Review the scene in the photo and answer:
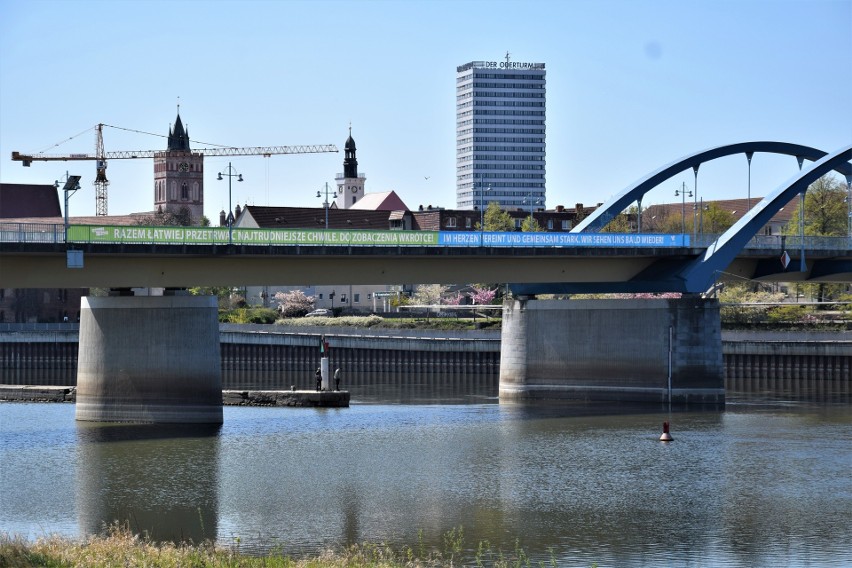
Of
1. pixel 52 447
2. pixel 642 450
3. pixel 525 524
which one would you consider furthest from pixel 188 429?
pixel 525 524

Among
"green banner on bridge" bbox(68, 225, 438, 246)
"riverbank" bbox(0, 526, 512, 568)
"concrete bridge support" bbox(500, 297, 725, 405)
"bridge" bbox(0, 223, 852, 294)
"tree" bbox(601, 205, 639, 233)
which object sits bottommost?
"riverbank" bbox(0, 526, 512, 568)

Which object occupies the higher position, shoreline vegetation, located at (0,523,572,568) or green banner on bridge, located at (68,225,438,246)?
green banner on bridge, located at (68,225,438,246)

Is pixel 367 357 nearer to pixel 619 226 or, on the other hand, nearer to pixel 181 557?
pixel 619 226

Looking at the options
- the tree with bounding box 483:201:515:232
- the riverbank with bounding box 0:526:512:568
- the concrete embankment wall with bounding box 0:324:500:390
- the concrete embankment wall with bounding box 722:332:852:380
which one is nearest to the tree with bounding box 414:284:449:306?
the tree with bounding box 483:201:515:232

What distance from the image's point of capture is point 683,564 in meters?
32.6

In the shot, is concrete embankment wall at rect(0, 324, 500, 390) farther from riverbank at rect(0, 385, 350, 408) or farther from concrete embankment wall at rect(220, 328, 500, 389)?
riverbank at rect(0, 385, 350, 408)

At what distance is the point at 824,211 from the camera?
11725cm

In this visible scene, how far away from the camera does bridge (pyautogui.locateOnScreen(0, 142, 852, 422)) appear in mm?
58625

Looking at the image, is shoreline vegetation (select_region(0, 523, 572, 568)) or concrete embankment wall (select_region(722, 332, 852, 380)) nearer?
shoreline vegetation (select_region(0, 523, 572, 568))

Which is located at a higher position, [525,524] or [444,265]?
[444,265]

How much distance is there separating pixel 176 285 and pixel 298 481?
→ 61.9 feet

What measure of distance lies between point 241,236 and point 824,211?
70846mm

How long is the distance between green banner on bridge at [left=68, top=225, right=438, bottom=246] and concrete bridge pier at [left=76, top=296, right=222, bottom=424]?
2.66m

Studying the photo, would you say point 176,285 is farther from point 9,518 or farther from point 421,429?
point 9,518
